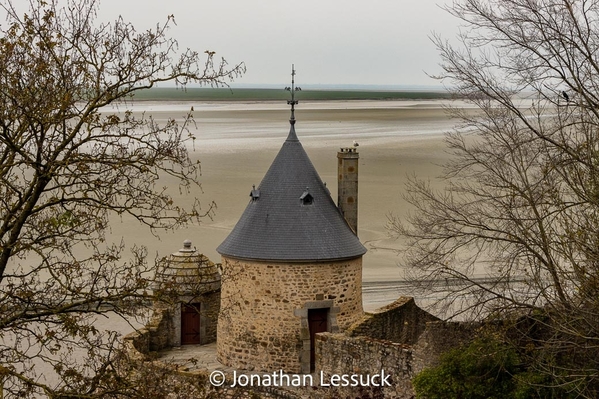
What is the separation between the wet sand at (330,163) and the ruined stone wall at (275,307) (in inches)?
99.5

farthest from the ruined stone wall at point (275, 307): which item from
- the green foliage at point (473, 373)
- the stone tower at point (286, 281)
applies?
the green foliage at point (473, 373)

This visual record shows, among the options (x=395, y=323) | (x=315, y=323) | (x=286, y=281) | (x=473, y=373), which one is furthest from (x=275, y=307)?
(x=473, y=373)

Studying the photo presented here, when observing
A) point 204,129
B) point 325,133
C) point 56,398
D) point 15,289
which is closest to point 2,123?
point 15,289

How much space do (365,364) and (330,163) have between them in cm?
3649

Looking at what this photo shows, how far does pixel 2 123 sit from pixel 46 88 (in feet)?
2.02

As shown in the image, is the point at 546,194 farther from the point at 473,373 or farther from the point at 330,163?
the point at 330,163

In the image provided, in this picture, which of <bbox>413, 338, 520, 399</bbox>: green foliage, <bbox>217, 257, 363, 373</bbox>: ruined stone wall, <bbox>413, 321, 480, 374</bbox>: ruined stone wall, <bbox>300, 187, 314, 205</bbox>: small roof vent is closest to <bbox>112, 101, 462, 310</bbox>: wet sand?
<bbox>413, 321, 480, 374</bbox>: ruined stone wall

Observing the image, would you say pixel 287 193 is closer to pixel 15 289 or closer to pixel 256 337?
pixel 256 337

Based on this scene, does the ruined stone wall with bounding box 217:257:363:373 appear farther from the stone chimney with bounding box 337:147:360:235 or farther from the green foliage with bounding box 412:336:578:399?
the green foliage with bounding box 412:336:578:399

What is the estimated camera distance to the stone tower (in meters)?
18.4

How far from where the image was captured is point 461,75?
46.0 ft

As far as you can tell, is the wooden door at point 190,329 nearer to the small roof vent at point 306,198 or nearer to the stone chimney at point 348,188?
the small roof vent at point 306,198

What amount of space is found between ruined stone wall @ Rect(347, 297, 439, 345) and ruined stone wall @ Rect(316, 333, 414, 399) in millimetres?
1136

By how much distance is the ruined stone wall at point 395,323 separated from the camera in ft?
59.8
